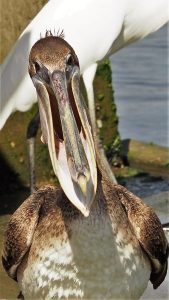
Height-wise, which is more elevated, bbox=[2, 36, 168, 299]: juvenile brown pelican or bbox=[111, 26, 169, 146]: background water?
bbox=[2, 36, 168, 299]: juvenile brown pelican

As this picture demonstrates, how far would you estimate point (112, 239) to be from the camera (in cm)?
435

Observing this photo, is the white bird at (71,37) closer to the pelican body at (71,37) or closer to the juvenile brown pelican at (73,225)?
the pelican body at (71,37)

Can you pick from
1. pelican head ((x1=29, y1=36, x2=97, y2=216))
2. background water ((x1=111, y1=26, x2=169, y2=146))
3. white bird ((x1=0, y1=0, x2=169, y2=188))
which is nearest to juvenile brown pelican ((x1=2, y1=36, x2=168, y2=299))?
pelican head ((x1=29, y1=36, x2=97, y2=216))

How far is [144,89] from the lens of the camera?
34.1 feet

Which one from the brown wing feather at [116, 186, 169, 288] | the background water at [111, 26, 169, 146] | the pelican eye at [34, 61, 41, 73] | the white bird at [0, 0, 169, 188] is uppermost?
the pelican eye at [34, 61, 41, 73]

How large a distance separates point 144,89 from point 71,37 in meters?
3.60

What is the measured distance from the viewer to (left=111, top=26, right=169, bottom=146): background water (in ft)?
30.5

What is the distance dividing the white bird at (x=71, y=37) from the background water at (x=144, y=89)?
2.15 meters

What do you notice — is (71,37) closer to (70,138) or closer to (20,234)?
(20,234)

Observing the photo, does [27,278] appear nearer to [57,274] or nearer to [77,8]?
[57,274]

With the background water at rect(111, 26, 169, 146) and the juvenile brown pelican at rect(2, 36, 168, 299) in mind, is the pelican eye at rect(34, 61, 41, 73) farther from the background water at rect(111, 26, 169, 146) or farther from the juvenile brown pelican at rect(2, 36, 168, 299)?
the background water at rect(111, 26, 169, 146)

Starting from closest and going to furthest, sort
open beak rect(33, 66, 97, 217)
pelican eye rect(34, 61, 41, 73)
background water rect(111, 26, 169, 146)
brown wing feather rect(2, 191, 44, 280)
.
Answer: open beak rect(33, 66, 97, 217) → pelican eye rect(34, 61, 41, 73) → brown wing feather rect(2, 191, 44, 280) → background water rect(111, 26, 169, 146)

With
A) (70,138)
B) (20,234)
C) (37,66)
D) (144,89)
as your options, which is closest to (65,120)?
(70,138)

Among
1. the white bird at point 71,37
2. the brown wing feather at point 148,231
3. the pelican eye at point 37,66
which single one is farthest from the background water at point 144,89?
the pelican eye at point 37,66
